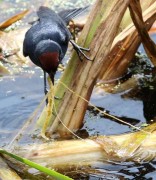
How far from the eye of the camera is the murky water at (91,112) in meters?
3.84

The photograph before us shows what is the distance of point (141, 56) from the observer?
5691mm

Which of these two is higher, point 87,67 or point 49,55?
point 49,55

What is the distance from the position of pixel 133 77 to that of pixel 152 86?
0.22 meters

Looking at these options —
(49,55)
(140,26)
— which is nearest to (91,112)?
(140,26)

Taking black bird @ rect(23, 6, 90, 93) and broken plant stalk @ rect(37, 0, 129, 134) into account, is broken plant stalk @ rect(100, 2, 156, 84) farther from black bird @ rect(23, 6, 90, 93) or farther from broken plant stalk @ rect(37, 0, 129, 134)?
broken plant stalk @ rect(37, 0, 129, 134)

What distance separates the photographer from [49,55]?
391 cm

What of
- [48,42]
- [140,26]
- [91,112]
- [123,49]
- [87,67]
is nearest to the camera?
[87,67]

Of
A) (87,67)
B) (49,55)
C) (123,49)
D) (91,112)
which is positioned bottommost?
(91,112)

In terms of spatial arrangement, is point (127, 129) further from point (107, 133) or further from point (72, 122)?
point (72, 122)

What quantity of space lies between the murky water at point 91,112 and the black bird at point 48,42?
60 centimetres

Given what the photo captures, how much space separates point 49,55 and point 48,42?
0.65 feet

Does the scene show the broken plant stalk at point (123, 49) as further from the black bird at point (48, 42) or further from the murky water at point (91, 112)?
the black bird at point (48, 42)

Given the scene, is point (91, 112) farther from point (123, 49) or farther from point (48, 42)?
point (48, 42)

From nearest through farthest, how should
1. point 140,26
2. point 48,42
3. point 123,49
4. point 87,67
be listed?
point 87,67 < point 48,42 < point 140,26 < point 123,49
